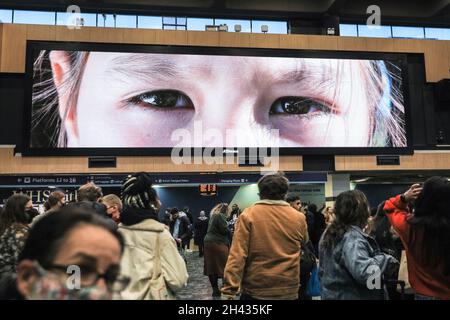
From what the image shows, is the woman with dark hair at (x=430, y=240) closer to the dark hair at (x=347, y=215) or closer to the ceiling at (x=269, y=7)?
the dark hair at (x=347, y=215)

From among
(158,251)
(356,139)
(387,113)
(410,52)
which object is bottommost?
(158,251)

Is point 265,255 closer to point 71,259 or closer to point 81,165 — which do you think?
point 71,259

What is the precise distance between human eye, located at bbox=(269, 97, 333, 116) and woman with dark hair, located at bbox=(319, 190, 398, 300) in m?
8.73

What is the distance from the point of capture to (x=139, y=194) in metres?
2.28

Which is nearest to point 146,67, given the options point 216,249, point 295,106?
point 295,106

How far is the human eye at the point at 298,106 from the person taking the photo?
11078mm

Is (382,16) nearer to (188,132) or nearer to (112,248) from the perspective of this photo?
(188,132)

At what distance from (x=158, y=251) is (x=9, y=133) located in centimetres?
995

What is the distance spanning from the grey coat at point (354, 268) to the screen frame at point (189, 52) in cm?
816

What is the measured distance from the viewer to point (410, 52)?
1218 centimetres

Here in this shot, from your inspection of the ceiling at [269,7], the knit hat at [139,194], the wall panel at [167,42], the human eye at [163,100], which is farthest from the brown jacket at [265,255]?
the ceiling at [269,7]

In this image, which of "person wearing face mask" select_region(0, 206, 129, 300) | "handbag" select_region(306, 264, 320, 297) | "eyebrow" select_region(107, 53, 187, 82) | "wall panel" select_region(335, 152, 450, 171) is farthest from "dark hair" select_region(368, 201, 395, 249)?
"eyebrow" select_region(107, 53, 187, 82)

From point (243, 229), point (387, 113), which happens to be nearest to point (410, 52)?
point (387, 113)

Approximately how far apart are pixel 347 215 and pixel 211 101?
865 cm
